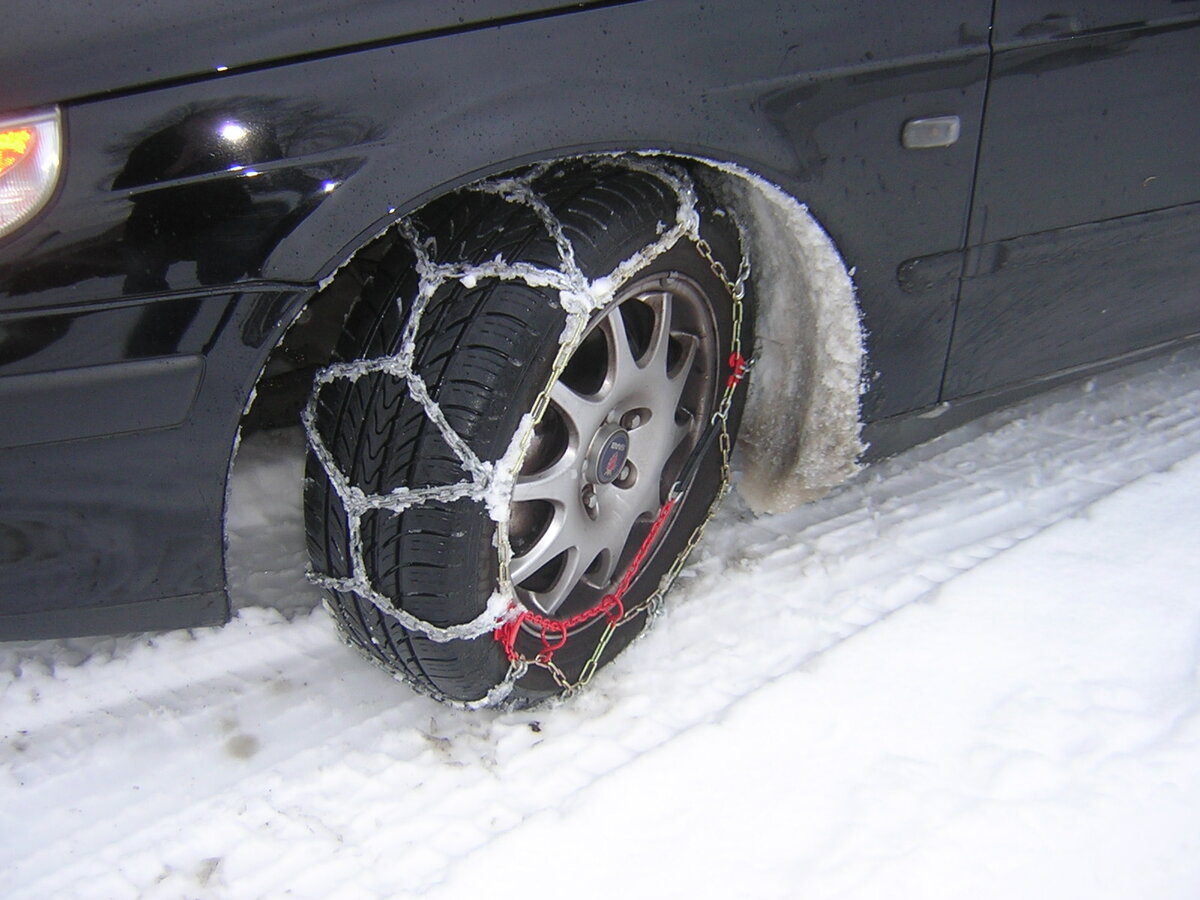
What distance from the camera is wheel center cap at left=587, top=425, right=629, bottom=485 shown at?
5.50ft

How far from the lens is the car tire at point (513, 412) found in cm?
143

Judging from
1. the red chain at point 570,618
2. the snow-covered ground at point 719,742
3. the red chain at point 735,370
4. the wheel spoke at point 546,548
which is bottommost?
the snow-covered ground at point 719,742

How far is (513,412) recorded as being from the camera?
1.45m

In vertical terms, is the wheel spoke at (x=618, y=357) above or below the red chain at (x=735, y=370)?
above

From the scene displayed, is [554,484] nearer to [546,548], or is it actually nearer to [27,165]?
[546,548]

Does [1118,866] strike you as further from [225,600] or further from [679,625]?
[225,600]

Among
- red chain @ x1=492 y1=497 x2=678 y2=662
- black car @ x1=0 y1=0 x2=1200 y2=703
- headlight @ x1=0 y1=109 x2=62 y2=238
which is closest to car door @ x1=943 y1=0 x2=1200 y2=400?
black car @ x1=0 y1=0 x2=1200 y2=703

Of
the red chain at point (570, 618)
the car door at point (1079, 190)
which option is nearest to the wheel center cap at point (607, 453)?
the red chain at point (570, 618)

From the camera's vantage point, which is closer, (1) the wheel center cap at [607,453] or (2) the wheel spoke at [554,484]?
(2) the wheel spoke at [554,484]

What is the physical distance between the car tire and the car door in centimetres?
50

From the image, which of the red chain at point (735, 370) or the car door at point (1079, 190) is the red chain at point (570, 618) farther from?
the car door at point (1079, 190)

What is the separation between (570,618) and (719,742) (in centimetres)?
34

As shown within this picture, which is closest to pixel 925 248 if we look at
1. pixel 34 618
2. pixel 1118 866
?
pixel 1118 866

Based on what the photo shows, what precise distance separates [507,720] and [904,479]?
1.23 metres
